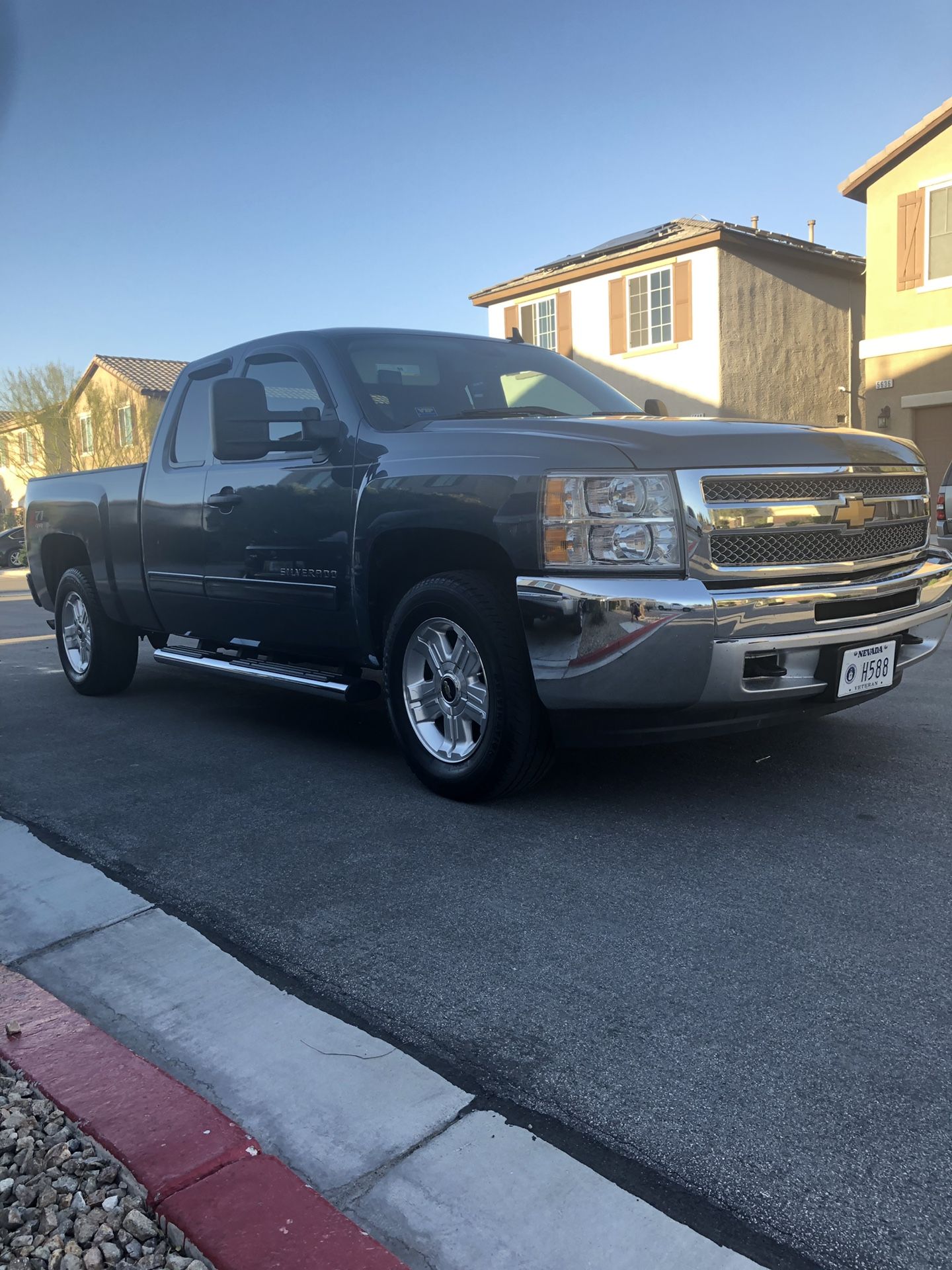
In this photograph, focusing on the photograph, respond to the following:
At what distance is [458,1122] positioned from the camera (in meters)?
2.15

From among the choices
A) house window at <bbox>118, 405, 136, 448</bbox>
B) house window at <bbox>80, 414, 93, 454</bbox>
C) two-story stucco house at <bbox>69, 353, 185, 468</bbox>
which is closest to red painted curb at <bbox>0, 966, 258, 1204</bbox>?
two-story stucco house at <bbox>69, 353, 185, 468</bbox>

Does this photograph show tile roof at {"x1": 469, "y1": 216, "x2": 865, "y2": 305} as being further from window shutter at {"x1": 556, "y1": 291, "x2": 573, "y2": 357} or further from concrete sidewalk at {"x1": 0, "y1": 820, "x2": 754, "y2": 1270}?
concrete sidewalk at {"x1": 0, "y1": 820, "x2": 754, "y2": 1270}

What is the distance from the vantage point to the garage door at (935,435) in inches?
699

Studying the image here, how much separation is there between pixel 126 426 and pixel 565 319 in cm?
1796

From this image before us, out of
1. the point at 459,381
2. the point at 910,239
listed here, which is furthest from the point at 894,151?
the point at 459,381

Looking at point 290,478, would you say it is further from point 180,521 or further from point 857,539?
point 857,539

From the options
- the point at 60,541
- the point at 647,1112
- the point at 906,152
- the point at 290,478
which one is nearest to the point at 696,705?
the point at 647,1112

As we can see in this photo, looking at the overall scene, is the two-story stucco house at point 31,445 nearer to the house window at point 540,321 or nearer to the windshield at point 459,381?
the house window at point 540,321

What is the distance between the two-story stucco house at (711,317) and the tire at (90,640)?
1399cm

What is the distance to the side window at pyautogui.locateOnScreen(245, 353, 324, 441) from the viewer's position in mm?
4992

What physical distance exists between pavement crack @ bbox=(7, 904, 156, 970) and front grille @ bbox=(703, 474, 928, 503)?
7.13ft

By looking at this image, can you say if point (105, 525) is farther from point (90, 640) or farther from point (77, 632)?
point (77, 632)

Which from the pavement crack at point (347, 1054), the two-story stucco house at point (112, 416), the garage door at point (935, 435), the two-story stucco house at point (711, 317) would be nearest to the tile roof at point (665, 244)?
the two-story stucco house at point (711, 317)

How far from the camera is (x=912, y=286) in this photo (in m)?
18.0
